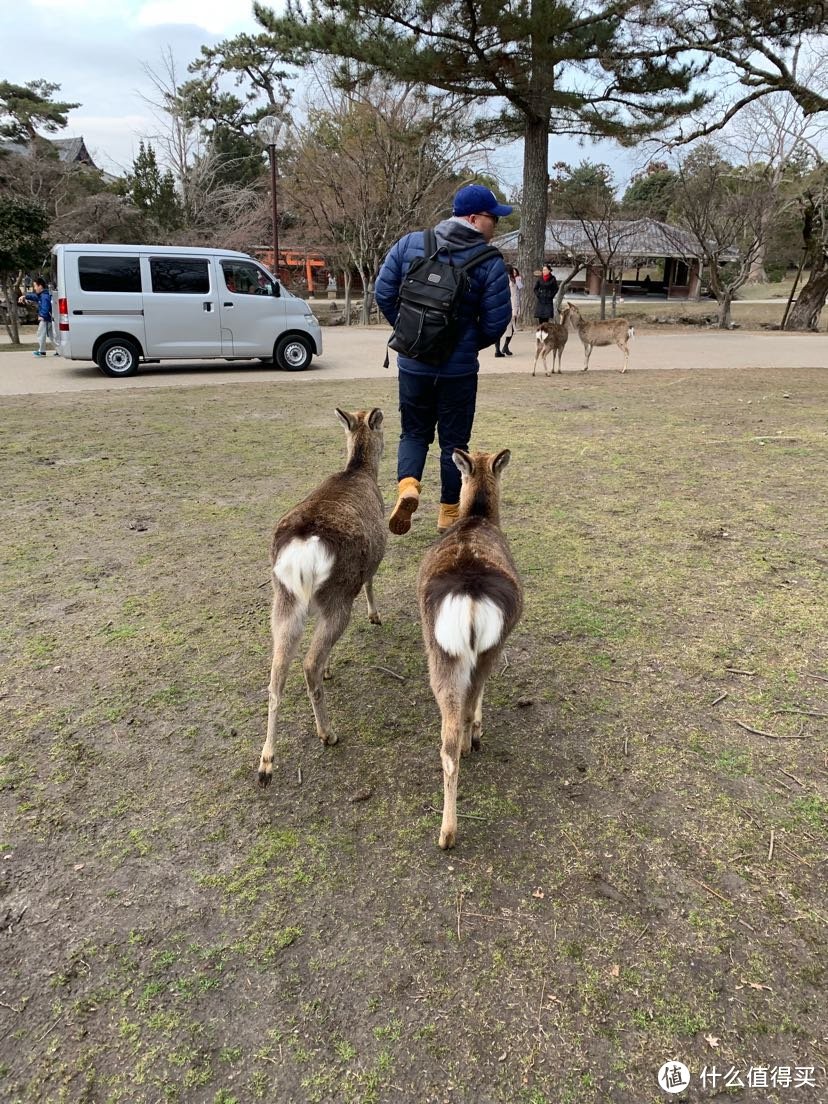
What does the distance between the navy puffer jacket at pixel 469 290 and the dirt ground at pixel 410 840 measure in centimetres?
120

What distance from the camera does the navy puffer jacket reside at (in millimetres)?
3859

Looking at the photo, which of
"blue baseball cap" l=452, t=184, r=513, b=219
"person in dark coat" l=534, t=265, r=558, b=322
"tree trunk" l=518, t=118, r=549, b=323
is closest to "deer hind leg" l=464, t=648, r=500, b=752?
"blue baseball cap" l=452, t=184, r=513, b=219

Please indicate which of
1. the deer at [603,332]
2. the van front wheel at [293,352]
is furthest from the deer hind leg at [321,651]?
the deer at [603,332]

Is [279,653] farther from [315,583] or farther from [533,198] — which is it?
[533,198]

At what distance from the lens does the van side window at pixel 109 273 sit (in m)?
11.0

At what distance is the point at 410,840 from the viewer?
2188 mm

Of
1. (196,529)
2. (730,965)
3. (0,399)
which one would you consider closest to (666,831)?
(730,965)

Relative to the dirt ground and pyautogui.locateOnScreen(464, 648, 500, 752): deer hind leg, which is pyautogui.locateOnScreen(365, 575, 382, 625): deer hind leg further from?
pyautogui.locateOnScreen(464, 648, 500, 752): deer hind leg

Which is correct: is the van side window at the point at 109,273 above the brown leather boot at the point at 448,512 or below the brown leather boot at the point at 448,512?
above

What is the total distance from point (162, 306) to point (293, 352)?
2.47 m

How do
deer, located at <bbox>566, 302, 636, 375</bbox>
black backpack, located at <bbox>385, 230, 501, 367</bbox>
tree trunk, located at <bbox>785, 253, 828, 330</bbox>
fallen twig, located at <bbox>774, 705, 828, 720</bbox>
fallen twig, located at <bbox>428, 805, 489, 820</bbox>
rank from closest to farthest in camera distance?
fallen twig, located at <bbox>428, 805, 489, 820</bbox> → fallen twig, located at <bbox>774, 705, 828, 720</bbox> → black backpack, located at <bbox>385, 230, 501, 367</bbox> → deer, located at <bbox>566, 302, 636, 375</bbox> → tree trunk, located at <bbox>785, 253, 828, 330</bbox>

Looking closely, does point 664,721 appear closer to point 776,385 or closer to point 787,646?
point 787,646

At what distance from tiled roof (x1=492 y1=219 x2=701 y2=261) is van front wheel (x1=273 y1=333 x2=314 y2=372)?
52.6ft

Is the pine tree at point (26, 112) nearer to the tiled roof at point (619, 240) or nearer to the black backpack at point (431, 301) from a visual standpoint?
the tiled roof at point (619, 240)
